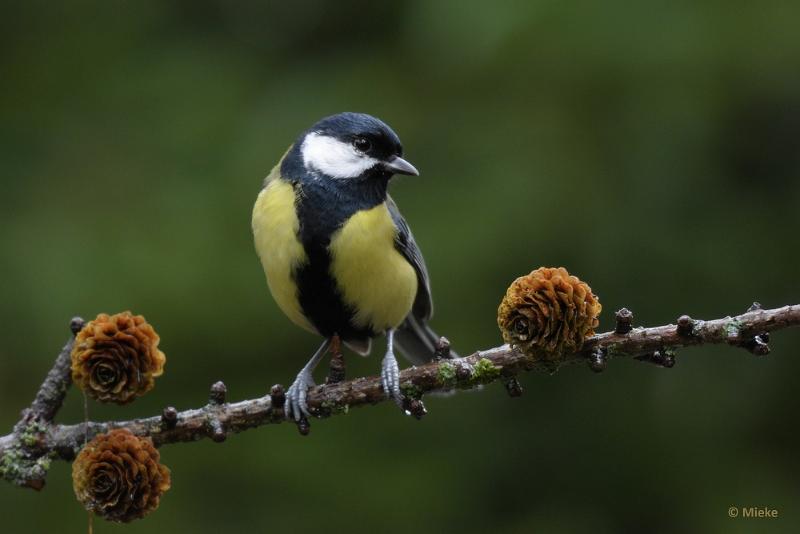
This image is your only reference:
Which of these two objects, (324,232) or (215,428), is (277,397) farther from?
(324,232)

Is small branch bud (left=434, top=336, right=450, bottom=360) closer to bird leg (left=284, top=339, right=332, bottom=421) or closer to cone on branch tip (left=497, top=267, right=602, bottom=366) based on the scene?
cone on branch tip (left=497, top=267, right=602, bottom=366)

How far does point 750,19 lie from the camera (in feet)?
13.1

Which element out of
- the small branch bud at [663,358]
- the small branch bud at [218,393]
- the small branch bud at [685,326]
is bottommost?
Result: the small branch bud at [218,393]

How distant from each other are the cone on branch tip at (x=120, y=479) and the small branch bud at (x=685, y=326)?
1.11 m

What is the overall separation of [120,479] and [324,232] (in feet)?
3.87

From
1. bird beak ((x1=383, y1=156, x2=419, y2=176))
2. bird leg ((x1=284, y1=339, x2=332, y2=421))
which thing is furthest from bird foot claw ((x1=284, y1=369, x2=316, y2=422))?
bird beak ((x1=383, y1=156, x2=419, y2=176))

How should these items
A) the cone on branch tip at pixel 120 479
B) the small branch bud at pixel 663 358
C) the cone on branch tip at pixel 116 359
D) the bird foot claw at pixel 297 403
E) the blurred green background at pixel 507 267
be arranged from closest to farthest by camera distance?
the cone on branch tip at pixel 120 479 → the cone on branch tip at pixel 116 359 → the small branch bud at pixel 663 358 → the bird foot claw at pixel 297 403 → the blurred green background at pixel 507 267

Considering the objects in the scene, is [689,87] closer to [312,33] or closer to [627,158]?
[627,158]

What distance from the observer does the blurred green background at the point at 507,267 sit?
4.08 meters

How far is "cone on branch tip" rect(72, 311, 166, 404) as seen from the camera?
2.13 meters

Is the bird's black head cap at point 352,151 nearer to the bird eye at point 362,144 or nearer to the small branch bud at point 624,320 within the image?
the bird eye at point 362,144

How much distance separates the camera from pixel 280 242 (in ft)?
10.1

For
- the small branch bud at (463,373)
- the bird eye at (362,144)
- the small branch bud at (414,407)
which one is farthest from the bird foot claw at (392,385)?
the bird eye at (362,144)

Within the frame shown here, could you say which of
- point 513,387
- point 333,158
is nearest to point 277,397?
point 513,387
